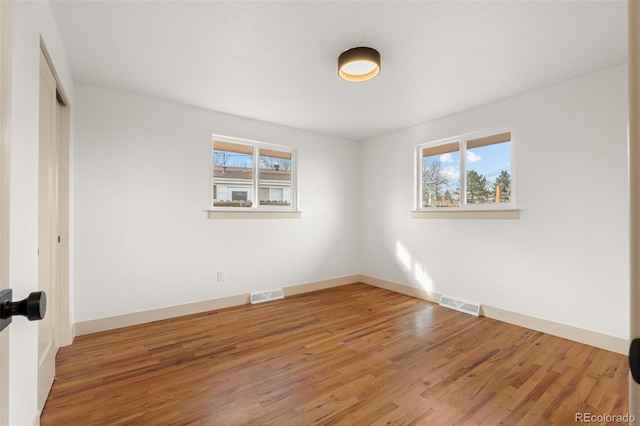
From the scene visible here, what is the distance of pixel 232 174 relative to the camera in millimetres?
3939

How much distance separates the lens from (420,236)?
164 inches

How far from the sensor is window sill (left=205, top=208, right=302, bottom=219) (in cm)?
369

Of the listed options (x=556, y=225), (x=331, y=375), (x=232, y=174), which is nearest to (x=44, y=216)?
(x=331, y=375)

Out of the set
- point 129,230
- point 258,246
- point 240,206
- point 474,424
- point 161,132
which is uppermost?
point 161,132

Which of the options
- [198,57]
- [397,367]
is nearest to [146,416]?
[397,367]

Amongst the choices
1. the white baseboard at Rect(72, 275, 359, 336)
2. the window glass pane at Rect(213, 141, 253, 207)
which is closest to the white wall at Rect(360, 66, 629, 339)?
the white baseboard at Rect(72, 275, 359, 336)

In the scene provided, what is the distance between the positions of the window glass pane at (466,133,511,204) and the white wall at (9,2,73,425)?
4.04 meters

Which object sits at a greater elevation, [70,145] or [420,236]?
[70,145]

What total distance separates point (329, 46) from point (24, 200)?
2151 mm

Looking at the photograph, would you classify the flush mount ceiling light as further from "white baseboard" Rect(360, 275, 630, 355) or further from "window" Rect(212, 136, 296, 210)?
"white baseboard" Rect(360, 275, 630, 355)

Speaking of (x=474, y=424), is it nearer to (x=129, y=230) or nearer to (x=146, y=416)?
(x=146, y=416)

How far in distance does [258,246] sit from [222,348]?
1.63 meters

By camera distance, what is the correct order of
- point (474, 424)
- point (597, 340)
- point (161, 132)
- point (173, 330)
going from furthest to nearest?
1. point (161, 132)
2. point (173, 330)
3. point (597, 340)
4. point (474, 424)

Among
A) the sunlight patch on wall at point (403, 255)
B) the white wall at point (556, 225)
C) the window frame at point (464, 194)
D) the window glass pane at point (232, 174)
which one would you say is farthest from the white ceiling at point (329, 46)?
the sunlight patch on wall at point (403, 255)
